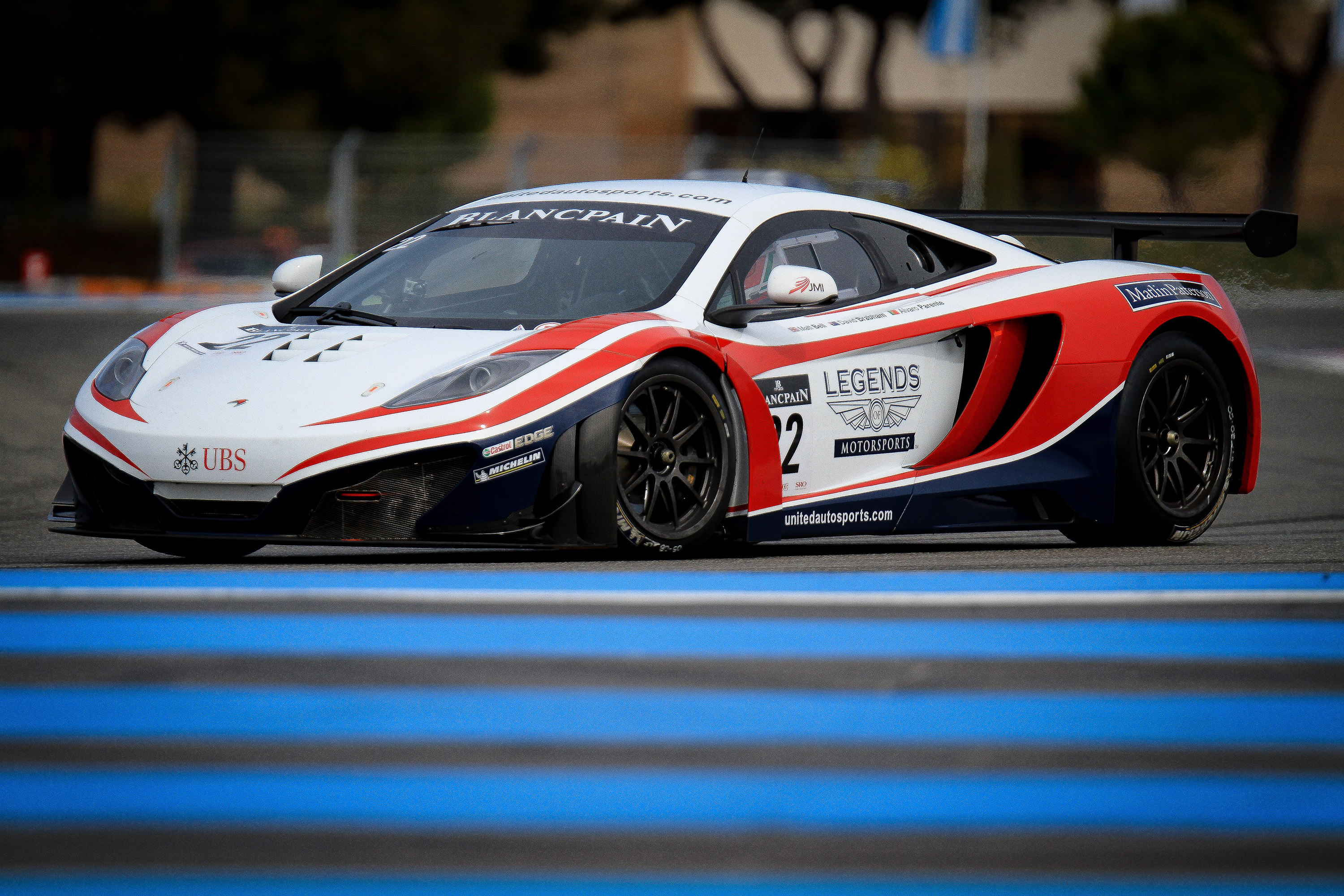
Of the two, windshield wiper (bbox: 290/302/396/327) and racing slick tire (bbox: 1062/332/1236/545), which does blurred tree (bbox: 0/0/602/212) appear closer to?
windshield wiper (bbox: 290/302/396/327)

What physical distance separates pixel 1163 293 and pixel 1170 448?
0.57m

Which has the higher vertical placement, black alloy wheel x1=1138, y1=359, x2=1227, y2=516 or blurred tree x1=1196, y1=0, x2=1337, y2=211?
blurred tree x1=1196, y1=0, x2=1337, y2=211

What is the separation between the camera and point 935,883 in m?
2.90

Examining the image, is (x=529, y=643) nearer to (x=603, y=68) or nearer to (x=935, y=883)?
(x=935, y=883)

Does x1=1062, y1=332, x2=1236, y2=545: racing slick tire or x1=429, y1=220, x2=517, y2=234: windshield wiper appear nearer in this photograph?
x1=429, y1=220, x2=517, y2=234: windshield wiper

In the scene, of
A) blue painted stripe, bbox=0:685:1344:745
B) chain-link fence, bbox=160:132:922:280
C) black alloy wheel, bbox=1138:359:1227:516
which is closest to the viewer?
blue painted stripe, bbox=0:685:1344:745

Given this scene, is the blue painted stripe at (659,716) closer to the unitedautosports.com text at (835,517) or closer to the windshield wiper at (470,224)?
the unitedautosports.com text at (835,517)

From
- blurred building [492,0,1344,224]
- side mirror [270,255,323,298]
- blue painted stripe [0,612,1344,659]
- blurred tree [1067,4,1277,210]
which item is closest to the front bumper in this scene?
blue painted stripe [0,612,1344,659]

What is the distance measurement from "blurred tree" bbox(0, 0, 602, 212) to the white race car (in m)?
27.0

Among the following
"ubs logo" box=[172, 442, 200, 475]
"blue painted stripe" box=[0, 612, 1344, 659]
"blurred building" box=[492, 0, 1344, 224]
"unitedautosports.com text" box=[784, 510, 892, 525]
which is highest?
"blurred building" box=[492, 0, 1344, 224]

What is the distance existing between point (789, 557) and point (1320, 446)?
667cm

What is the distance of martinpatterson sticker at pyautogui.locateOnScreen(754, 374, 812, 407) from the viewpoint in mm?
6730

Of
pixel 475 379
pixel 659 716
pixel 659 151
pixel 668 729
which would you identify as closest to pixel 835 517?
pixel 475 379

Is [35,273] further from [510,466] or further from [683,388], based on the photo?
[510,466]
